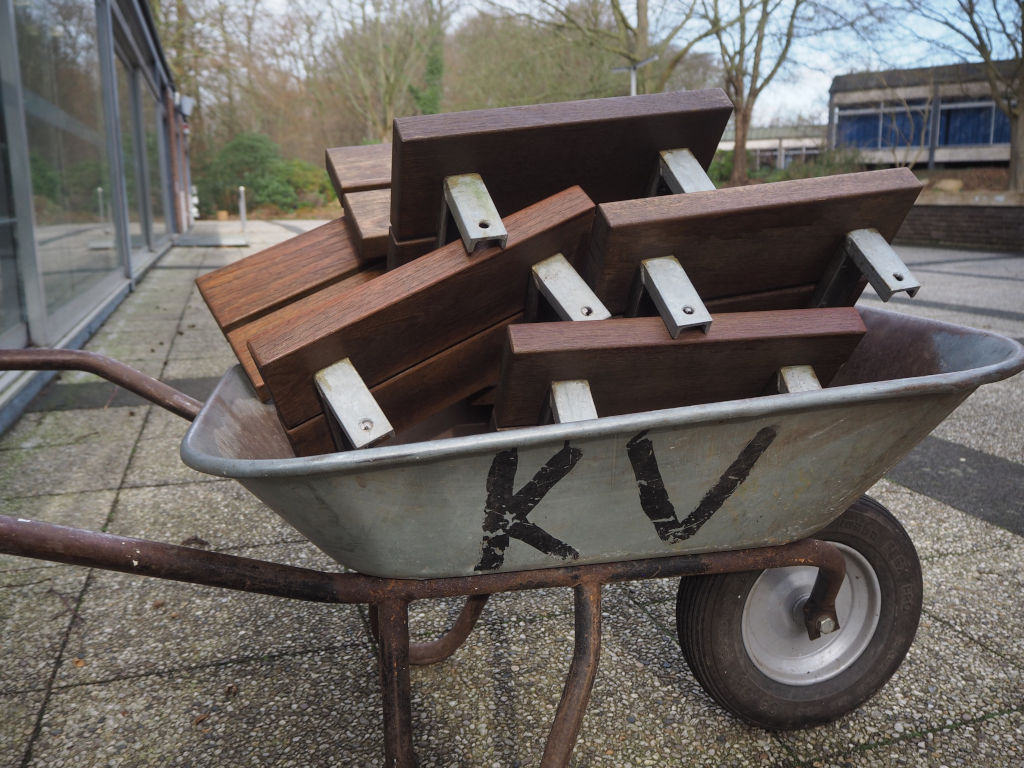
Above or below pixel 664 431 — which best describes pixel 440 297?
above

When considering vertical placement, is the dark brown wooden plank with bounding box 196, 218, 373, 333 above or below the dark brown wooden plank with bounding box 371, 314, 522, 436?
above

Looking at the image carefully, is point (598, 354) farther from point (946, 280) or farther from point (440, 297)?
point (946, 280)

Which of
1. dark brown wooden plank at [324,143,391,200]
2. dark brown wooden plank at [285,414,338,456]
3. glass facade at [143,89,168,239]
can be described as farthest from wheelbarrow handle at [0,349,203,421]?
glass facade at [143,89,168,239]

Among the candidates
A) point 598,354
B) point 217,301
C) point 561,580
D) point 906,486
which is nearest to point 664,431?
point 598,354

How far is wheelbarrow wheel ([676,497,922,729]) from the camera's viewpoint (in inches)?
65.8

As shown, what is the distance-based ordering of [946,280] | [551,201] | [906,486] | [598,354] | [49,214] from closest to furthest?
[598,354] → [551,201] → [906,486] → [49,214] → [946,280]

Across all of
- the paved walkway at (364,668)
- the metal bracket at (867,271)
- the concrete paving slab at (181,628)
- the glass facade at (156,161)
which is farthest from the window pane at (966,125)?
the concrete paving slab at (181,628)

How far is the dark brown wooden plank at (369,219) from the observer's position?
5.60 ft

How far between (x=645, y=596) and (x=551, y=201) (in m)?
1.47

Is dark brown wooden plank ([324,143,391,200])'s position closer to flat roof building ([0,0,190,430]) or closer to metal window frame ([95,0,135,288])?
flat roof building ([0,0,190,430])

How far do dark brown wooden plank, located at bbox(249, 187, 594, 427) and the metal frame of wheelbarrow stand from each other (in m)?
0.31

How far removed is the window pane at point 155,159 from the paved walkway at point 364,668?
38.2 feet

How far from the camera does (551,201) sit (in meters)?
1.45

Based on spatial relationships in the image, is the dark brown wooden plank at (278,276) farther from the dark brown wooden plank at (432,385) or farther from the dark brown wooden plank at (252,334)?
the dark brown wooden plank at (432,385)
